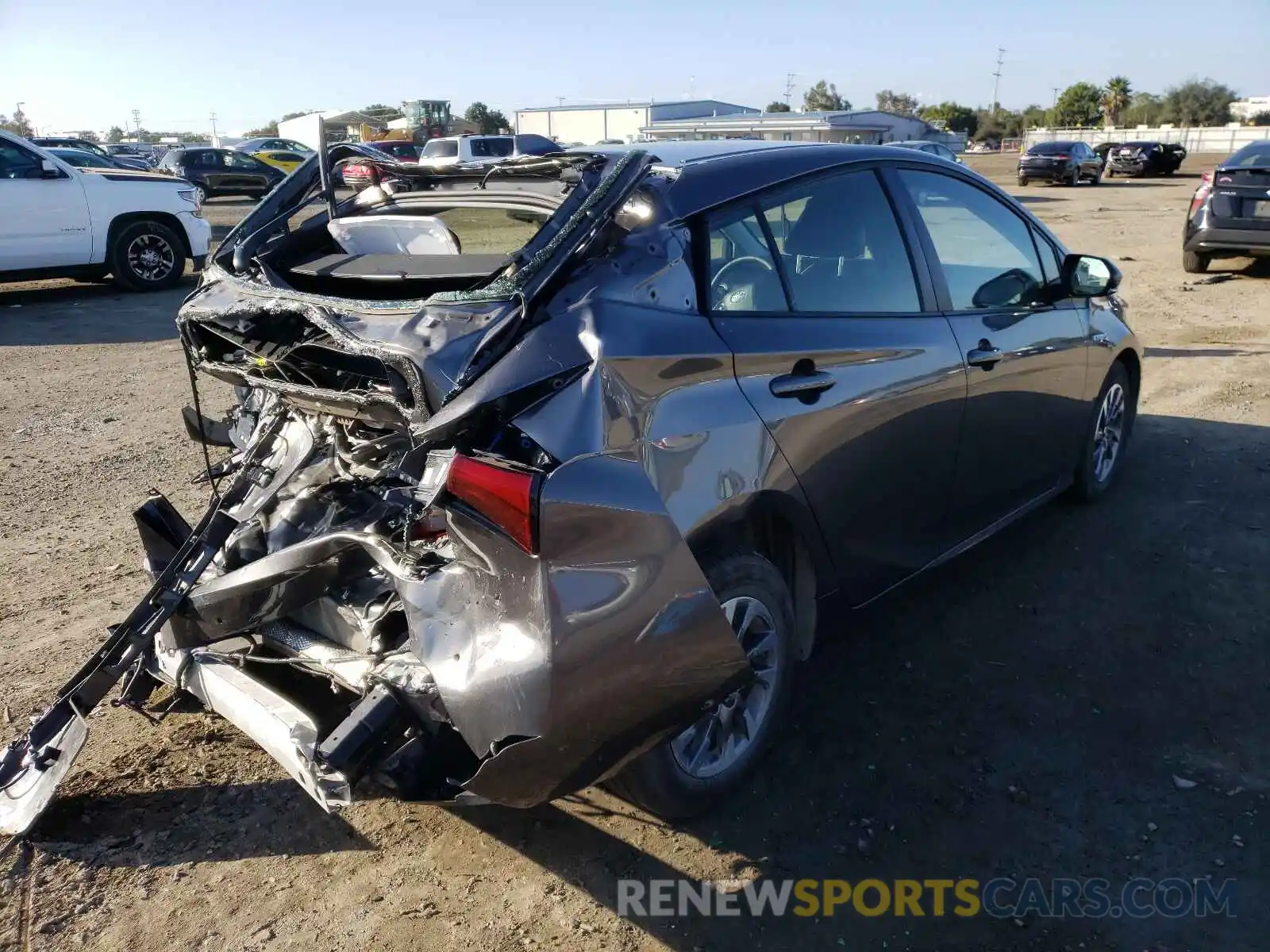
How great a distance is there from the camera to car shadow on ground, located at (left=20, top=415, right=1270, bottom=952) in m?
2.75

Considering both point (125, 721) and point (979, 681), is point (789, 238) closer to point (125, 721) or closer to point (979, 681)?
point (979, 681)

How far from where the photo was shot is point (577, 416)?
94.6 inches

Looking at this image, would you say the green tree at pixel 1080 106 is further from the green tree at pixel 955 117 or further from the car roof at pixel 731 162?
the car roof at pixel 731 162

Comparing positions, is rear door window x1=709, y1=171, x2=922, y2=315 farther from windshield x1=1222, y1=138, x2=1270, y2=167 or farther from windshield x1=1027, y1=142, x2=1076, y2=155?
windshield x1=1027, y1=142, x2=1076, y2=155

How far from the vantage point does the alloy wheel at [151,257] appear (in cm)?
1252

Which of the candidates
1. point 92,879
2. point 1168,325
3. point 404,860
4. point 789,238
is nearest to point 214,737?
point 92,879

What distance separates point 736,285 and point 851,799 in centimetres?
161

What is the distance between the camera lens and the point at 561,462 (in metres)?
2.34

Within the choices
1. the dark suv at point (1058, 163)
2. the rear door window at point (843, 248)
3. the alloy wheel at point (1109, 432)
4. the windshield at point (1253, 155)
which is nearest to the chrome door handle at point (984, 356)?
the rear door window at point (843, 248)

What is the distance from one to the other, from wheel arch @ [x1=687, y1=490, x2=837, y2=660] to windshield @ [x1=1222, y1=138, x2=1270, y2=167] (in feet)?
38.0

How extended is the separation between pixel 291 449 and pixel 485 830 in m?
1.45

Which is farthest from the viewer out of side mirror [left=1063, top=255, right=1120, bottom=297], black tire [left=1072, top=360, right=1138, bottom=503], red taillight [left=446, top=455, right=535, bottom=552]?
black tire [left=1072, top=360, right=1138, bottom=503]

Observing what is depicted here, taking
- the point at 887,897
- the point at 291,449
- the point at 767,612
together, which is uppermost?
the point at 291,449

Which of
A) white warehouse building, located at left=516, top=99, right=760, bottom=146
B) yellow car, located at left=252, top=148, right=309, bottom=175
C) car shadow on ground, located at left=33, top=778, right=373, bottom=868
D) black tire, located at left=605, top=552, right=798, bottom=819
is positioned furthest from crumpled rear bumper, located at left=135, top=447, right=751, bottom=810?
white warehouse building, located at left=516, top=99, right=760, bottom=146
